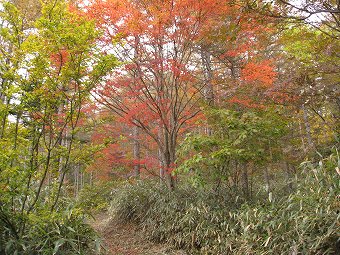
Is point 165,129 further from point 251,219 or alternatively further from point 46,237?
point 46,237

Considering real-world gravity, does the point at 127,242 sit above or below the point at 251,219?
below

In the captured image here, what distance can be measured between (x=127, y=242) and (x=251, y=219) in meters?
3.37

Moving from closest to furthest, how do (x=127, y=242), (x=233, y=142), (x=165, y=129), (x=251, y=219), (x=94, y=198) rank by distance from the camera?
(x=251, y=219) < (x=233, y=142) < (x=94, y=198) < (x=127, y=242) < (x=165, y=129)

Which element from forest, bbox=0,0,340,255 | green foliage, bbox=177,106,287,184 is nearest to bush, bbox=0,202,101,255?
forest, bbox=0,0,340,255

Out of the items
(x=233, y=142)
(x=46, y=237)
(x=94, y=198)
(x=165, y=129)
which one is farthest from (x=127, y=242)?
(x=233, y=142)

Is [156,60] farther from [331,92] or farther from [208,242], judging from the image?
[208,242]

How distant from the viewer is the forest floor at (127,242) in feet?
18.7

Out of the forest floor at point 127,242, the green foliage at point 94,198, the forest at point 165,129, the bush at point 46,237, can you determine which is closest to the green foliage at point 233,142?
the forest at point 165,129

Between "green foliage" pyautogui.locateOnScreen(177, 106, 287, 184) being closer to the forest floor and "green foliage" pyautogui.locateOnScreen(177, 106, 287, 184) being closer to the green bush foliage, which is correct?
the green bush foliage

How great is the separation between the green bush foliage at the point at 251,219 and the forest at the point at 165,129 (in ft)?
0.08

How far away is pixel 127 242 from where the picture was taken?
6578 millimetres

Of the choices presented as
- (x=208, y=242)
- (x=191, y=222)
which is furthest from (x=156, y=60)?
(x=208, y=242)

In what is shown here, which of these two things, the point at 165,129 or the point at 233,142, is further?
the point at 165,129

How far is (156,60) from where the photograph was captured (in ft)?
24.9
